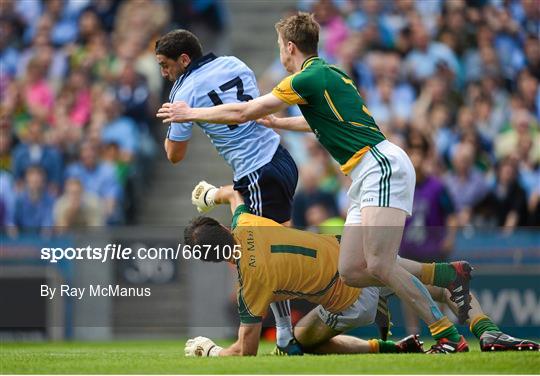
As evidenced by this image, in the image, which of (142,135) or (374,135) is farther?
(142,135)

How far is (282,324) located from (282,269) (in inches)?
27.8

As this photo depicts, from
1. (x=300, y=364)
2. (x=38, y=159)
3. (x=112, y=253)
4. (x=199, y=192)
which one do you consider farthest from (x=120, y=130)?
(x=300, y=364)

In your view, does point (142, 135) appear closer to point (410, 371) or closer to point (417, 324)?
point (417, 324)

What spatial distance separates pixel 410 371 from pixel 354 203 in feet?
5.04

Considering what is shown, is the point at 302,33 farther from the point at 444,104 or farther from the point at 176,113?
the point at 444,104

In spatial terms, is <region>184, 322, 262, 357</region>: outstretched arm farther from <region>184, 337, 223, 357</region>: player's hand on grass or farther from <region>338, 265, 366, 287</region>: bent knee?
<region>338, 265, 366, 287</region>: bent knee

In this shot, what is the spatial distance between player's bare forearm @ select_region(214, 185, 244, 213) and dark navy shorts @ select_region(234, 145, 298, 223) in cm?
4

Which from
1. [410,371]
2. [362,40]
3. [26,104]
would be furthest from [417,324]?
[26,104]

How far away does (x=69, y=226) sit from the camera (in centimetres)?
1602

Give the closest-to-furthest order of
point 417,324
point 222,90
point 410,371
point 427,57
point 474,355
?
point 410,371
point 474,355
point 222,90
point 417,324
point 427,57

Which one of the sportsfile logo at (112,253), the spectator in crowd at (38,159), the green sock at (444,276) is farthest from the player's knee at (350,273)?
the spectator in crowd at (38,159)

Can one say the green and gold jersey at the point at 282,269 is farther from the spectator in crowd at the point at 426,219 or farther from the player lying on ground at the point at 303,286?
the spectator in crowd at the point at 426,219

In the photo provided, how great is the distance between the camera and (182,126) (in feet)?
32.4

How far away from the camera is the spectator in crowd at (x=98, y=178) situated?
55.5 ft
